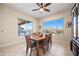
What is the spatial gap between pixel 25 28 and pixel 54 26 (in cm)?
86

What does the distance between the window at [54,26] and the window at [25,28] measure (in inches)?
18.6

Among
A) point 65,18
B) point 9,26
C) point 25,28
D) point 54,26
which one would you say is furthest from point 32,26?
point 65,18

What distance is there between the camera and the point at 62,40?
8.62 ft

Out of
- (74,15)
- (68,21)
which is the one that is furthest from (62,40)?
(74,15)

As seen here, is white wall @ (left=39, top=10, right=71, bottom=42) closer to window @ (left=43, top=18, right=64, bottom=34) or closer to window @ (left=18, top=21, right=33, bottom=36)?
window @ (left=43, top=18, right=64, bottom=34)

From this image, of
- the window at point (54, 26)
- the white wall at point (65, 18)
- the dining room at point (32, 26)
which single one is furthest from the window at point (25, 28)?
the window at point (54, 26)

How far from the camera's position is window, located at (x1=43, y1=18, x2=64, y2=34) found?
2398 mm

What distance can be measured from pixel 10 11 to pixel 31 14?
2.54ft

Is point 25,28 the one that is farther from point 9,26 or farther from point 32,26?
point 9,26

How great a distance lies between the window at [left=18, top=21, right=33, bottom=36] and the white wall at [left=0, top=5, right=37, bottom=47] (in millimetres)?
137

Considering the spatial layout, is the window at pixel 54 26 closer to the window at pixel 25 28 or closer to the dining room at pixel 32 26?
the dining room at pixel 32 26

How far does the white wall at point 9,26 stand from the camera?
8.68 ft

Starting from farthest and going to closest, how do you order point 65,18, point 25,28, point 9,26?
point 9,26, point 65,18, point 25,28

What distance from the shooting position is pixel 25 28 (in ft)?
7.93
